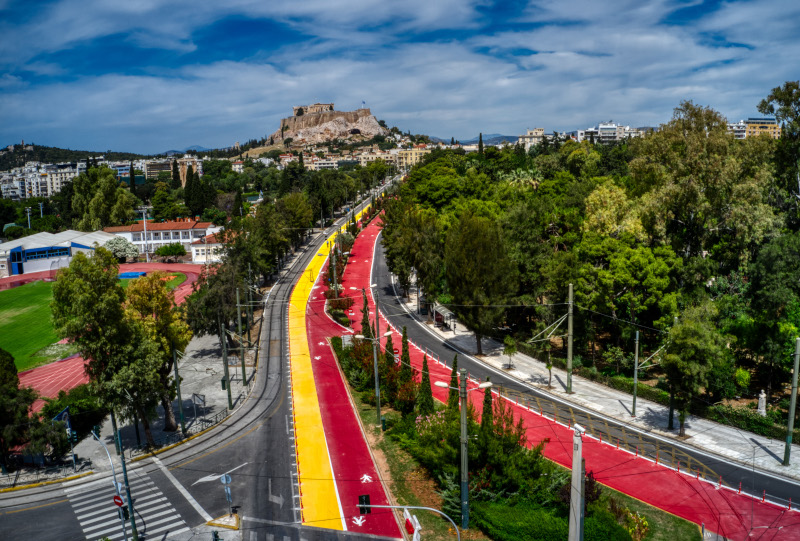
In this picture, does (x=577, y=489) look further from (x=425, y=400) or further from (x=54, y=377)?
(x=54, y=377)

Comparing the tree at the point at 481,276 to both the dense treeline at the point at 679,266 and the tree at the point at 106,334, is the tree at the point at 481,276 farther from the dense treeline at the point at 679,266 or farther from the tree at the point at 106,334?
the tree at the point at 106,334

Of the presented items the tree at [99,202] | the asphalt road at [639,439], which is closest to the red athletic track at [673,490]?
the asphalt road at [639,439]

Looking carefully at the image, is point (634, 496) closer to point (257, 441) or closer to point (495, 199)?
point (257, 441)

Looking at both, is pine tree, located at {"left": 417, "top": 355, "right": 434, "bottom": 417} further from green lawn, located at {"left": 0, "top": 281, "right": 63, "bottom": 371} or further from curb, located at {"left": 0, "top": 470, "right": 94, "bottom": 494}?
green lawn, located at {"left": 0, "top": 281, "right": 63, "bottom": 371}

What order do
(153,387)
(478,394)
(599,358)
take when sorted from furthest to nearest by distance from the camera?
(599,358), (478,394), (153,387)

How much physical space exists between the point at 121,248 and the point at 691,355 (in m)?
106

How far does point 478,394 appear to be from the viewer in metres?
43.2

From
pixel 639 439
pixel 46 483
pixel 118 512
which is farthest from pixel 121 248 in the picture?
pixel 639 439

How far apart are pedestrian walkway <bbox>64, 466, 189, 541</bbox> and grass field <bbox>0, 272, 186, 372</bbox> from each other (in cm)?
1708

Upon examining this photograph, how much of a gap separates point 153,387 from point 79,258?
8.79 meters

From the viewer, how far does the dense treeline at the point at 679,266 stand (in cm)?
3644

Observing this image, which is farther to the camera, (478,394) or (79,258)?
(478,394)

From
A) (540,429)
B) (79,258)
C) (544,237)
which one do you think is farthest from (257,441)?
(544,237)

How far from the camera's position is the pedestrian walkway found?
27453 millimetres
